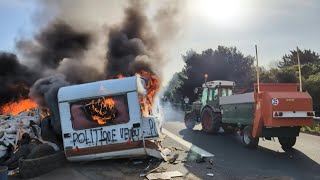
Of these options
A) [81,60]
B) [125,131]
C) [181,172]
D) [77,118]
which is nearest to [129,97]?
[125,131]

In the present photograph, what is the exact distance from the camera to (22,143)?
9.95 metres

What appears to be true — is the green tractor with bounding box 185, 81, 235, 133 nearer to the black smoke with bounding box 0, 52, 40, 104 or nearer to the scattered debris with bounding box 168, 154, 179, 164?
the scattered debris with bounding box 168, 154, 179, 164

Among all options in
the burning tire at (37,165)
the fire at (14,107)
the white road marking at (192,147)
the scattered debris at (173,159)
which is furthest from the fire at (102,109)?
the fire at (14,107)

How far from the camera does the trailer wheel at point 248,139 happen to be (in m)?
12.3

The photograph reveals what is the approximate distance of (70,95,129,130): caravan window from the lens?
30.6 ft

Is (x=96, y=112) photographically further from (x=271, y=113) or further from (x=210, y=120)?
(x=210, y=120)

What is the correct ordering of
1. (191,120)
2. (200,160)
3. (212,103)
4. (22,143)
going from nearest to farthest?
1. (22,143)
2. (200,160)
3. (212,103)
4. (191,120)

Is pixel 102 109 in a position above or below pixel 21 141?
above

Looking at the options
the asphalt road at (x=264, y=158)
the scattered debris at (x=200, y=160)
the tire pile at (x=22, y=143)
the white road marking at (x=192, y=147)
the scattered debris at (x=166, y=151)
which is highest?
the tire pile at (x=22, y=143)

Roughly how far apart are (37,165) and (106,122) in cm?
194

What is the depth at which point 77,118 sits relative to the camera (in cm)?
945

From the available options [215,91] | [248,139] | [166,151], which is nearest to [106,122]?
[166,151]

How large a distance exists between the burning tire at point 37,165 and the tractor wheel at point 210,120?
783cm

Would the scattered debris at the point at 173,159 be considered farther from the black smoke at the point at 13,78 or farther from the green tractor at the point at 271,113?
the black smoke at the point at 13,78
